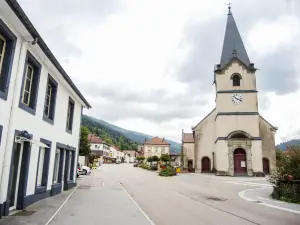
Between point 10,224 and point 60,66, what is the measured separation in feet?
22.3

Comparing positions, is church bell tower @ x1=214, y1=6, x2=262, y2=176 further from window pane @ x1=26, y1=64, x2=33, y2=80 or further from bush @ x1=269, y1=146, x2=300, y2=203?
window pane @ x1=26, y1=64, x2=33, y2=80

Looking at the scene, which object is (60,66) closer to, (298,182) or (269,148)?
(298,182)

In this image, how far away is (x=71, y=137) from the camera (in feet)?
54.6

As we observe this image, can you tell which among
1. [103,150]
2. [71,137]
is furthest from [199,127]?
[103,150]

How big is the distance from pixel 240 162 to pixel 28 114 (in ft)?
104

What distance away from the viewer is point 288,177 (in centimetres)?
1415

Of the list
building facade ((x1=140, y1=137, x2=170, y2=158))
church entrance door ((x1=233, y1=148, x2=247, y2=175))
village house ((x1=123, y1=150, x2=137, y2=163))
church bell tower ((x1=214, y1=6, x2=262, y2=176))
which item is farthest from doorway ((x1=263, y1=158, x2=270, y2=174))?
village house ((x1=123, y1=150, x2=137, y2=163))

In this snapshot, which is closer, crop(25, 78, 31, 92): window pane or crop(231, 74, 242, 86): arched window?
crop(25, 78, 31, 92): window pane

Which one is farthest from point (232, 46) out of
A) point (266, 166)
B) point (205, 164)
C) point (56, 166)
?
point (56, 166)

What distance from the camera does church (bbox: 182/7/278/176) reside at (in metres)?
36.2

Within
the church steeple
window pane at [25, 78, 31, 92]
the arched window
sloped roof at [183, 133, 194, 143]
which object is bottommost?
window pane at [25, 78, 31, 92]

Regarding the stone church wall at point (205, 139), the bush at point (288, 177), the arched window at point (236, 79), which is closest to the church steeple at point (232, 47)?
the arched window at point (236, 79)

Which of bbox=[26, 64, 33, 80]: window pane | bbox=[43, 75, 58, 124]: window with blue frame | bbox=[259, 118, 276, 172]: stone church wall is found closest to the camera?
bbox=[26, 64, 33, 80]: window pane

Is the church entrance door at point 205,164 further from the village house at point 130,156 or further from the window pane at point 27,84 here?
the village house at point 130,156
